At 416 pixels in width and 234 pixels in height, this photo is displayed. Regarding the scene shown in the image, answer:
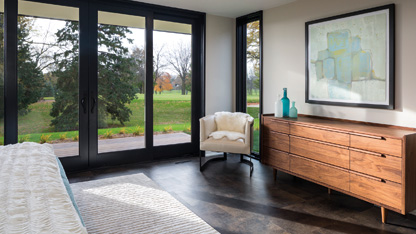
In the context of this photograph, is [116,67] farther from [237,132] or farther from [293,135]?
[293,135]

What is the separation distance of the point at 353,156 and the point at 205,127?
2.05 meters

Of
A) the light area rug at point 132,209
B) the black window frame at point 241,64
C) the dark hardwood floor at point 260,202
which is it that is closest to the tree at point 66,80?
the dark hardwood floor at point 260,202

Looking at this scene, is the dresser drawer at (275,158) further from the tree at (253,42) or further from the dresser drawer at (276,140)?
the tree at (253,42)

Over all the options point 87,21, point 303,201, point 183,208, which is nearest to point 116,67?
point 87,21

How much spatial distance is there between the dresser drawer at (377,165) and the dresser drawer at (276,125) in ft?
2.95

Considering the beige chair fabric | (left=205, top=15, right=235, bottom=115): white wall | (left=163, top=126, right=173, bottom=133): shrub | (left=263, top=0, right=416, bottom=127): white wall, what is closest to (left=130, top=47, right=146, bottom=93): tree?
(left=163, top=126, right=173, bottom=133): shrub

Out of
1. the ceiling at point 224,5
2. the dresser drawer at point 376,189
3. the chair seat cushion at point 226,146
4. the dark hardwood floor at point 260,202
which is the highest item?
the ceiling at point 224,5

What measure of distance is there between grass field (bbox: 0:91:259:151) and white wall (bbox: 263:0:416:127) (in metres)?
0.81

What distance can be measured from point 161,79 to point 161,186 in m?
1.96

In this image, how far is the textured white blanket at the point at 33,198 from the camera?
1.23 m

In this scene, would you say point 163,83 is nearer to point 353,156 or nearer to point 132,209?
point 132,209

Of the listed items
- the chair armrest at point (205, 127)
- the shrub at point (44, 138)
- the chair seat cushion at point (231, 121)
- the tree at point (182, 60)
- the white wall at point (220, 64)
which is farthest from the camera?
the white wall at point (220, 64)

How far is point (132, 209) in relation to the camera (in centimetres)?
286

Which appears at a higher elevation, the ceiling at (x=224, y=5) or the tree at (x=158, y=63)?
the ceiling at (x=224, y=5)
